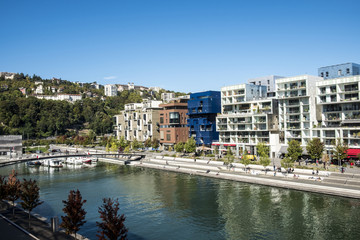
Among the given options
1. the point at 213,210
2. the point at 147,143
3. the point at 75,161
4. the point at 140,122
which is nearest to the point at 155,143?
the point at 147,143

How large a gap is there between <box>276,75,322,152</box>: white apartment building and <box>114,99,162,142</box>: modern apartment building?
167 ft

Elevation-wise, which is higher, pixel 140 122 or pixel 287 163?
pixel 140 122

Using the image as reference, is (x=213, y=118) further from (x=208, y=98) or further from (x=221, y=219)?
(x=221, y=219)

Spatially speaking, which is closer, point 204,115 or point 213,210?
point 213,210

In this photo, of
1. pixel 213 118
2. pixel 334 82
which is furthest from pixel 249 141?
pixel 334 82

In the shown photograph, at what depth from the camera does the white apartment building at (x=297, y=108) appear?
68.1 meters

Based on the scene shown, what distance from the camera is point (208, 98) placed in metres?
91.2

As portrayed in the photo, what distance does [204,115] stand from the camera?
93.6 metres

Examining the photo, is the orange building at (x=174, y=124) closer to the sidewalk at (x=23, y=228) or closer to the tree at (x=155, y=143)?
the tree at (x=155, y=143)

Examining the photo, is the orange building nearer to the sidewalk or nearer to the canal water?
the canal water

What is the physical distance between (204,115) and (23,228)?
68040 mm

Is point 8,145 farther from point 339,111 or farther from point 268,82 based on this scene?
point 339,111

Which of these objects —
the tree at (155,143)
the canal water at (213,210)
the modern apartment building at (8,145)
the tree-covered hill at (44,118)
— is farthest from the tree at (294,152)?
the tree-covered hill at (44,118)

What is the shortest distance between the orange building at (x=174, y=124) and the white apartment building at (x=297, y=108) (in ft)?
122
